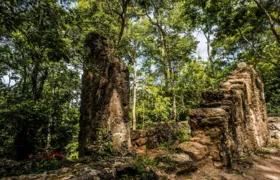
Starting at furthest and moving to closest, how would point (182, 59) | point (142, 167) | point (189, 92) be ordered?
point (182, 59), point (189, 92), point (142, 167)

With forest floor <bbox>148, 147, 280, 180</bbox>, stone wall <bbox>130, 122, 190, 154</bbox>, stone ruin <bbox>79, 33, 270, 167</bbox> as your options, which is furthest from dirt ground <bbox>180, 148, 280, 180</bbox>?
stone wall <bbox>130, 122, 190, 154</bbox>

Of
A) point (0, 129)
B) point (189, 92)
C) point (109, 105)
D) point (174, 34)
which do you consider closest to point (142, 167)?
point (109, 105)

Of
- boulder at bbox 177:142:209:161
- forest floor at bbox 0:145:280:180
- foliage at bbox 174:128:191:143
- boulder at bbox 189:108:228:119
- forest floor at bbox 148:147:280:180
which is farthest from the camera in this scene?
foliage at bbox 174:128:191:143

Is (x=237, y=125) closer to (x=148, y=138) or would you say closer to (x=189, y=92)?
(x=148, y=138)

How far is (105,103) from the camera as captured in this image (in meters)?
5.16

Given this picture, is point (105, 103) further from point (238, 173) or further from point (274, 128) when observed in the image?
point (274, 128)

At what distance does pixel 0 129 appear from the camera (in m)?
A: 8.60

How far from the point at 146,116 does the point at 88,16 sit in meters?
10.2

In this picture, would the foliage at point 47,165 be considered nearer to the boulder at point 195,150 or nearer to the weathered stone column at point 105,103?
the weathered stone column at point 105,103

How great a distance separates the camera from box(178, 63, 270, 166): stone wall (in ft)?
17.3

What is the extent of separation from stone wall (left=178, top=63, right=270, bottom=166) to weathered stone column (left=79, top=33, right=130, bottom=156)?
6.38 ft

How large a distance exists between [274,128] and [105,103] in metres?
13.7

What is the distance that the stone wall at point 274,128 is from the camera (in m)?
12.7

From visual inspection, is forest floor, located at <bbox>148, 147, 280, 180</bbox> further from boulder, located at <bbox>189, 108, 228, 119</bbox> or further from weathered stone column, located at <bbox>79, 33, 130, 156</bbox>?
weathered stone column, located at <bbox>79, 33, 130, 156</bbox>
